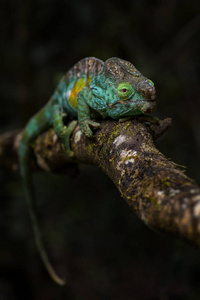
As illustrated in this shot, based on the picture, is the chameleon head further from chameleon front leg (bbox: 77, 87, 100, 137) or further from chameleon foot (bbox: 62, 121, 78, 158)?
chameleon foot (bbox: 62, 121, 78, 158)

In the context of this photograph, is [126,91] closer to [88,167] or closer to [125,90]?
[125,90]

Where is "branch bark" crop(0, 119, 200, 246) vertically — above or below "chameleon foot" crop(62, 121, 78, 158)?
below

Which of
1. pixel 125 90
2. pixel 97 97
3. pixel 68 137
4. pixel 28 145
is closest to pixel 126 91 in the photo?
pixel 125 90

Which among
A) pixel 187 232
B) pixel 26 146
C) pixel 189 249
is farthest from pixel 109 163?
pixel 189 249

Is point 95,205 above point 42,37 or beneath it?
beneath

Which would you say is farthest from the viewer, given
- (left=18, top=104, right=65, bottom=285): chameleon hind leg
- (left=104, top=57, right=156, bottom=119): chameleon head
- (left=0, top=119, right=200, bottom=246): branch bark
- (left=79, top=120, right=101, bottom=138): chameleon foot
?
(left=18, top=104, right=65, bottom=285): chameleon hind leg

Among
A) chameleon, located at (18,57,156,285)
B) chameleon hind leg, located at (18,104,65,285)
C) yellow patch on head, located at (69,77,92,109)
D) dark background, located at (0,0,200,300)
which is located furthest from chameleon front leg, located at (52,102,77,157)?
dark background, located at (0,0,200,300)

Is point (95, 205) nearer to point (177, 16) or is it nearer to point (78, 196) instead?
point (78, 196)
